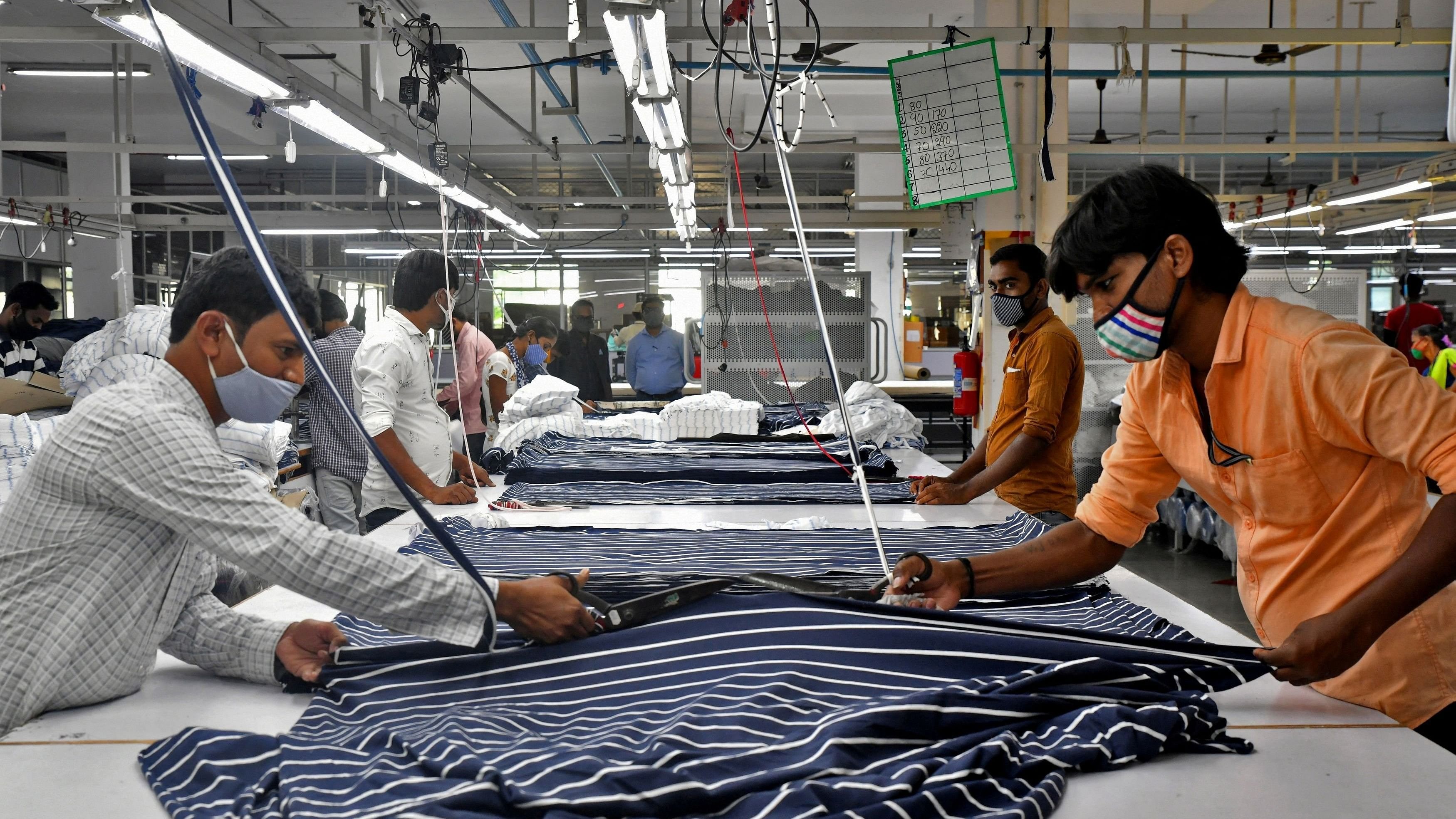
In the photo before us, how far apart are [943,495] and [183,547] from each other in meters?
2.45

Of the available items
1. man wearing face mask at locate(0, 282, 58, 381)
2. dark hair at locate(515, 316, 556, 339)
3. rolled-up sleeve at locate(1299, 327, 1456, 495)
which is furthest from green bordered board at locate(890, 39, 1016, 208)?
man wearing face mask at locate(0, 282, 58, 381)

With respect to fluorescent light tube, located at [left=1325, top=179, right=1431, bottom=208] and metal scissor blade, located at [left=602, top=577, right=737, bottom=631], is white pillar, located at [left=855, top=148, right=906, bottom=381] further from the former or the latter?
metal scissor blade, located at [left=602, top=577, right=737, bottom=631]

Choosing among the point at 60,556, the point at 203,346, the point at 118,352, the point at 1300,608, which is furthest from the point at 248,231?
the point at 118,352

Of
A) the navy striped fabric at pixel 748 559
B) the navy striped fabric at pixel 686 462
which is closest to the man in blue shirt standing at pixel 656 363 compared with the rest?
the navy striped fabric at pixel 686 462

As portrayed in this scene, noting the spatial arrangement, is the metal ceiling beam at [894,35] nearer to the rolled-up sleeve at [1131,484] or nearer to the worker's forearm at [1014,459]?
the worker's forearm at [1014,459]

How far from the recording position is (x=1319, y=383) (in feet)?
4.77

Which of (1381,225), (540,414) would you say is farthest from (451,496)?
(1381,225)

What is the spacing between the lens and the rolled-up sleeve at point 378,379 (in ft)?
11.3

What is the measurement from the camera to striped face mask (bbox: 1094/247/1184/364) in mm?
1608

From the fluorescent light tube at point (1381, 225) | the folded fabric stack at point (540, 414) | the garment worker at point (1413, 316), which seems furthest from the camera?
the fluorescent light tube at point (1381, 225)

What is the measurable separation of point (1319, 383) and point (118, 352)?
524cm

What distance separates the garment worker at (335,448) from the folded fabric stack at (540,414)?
2.37 ft

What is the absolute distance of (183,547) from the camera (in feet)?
5.44

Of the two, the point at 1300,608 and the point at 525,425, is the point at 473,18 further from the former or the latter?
the point at 1300,608
